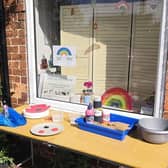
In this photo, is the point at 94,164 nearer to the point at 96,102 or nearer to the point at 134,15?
the point at 96,102

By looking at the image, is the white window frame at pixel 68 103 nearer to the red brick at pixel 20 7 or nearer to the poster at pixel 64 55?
the red brick at pixel 20 7

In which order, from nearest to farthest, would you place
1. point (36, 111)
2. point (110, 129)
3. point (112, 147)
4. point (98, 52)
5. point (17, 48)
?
1. point (112, 147)
2. point (110, 129)
3. point (36, 111)
4. point (98, 52)
5. point (17, 48)

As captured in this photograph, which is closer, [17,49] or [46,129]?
[46,129]

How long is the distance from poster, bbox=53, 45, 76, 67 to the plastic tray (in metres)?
0.67

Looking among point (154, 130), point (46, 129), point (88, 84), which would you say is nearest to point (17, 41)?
point (88, 84)

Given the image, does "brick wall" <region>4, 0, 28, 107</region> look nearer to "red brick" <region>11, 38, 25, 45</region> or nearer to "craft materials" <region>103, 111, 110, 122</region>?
"red brick" <region>11, 38, 25, 45</region>

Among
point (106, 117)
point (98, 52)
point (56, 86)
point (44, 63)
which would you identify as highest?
point (98, 52)

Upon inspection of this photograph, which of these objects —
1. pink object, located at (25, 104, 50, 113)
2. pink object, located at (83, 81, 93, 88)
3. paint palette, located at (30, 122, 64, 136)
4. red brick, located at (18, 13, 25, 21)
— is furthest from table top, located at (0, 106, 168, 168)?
red brick, located at (18, 13, 25, 21)

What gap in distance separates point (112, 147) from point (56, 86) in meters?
1.11

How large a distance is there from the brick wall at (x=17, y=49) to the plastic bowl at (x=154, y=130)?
131 centimetres

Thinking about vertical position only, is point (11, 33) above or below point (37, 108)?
above

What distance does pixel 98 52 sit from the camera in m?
2.40

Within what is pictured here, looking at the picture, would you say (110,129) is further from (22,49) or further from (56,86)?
(22,49)

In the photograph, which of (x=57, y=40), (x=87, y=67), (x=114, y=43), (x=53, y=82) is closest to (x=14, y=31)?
(x=57, y=40)
